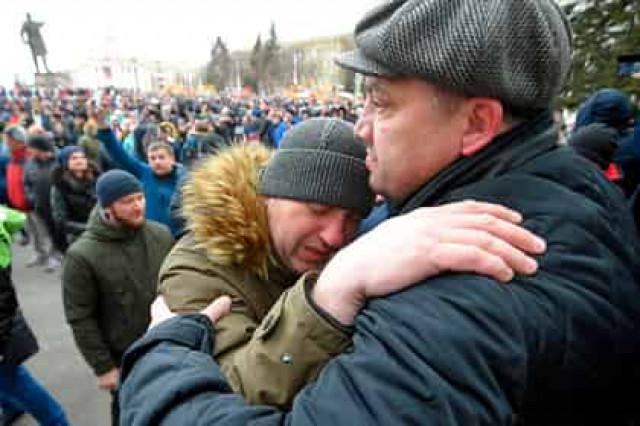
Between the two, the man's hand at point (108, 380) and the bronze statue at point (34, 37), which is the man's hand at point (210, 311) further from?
the bronze statue at point (34, 37)

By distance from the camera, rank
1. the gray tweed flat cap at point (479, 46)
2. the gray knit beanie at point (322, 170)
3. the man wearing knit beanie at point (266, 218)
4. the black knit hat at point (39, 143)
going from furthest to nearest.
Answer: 1. the black knit hat at point (39, 143)
2. the gray knit beanie at point (322, 170)
3. the man wearing knit beanie at point (266, 218)
4. the gray tweed flat cap at point (479, 46)

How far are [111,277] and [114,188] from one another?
1.91 feet

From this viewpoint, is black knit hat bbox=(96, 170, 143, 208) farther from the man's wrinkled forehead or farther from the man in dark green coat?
the man's wrinkled forehead

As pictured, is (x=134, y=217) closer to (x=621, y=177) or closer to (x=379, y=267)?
(x=379, y=267)

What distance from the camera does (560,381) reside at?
727 mm

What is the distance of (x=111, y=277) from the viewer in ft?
9.82

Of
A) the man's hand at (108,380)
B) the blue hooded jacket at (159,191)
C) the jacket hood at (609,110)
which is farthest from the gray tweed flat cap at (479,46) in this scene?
the blue hooded jacket at (159,191)

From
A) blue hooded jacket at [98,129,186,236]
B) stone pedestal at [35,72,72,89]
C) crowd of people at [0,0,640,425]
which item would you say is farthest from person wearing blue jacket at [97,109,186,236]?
stone pedestal at [35,72,72,89]

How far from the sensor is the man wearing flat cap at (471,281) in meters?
0.65

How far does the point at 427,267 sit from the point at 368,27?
1.55 ft

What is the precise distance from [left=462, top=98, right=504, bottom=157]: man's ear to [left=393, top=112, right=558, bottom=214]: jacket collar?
0.01 m

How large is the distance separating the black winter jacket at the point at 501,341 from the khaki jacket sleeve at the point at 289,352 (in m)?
0.06

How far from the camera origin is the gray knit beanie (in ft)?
4.82

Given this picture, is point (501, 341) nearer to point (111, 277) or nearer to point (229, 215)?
point (229, 215)
